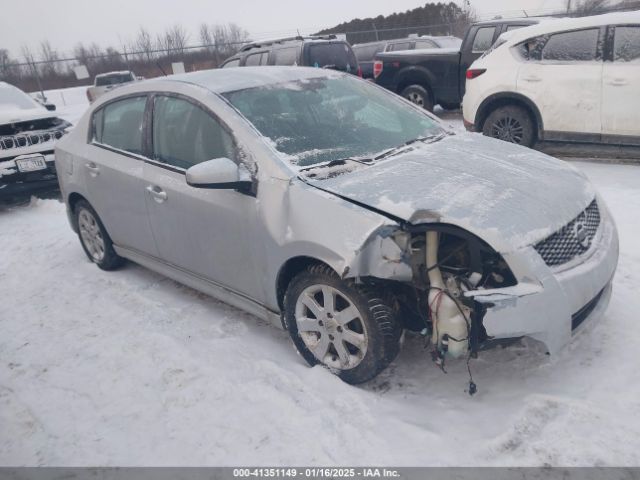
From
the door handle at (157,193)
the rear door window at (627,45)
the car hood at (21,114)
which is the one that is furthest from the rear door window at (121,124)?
the rear door window at (627,45)

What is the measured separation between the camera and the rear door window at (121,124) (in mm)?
3822

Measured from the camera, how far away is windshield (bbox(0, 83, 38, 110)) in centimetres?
Answer: 760

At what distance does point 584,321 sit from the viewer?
8.52 ft

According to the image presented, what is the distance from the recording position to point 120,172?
387cm

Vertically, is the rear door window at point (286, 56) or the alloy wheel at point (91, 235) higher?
the rear door window at point (286, 56)

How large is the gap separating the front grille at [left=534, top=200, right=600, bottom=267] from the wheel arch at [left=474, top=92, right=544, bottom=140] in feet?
12.9

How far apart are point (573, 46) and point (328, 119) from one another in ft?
14.1

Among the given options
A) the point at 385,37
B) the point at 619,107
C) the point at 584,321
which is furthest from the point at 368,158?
the point at 385,37

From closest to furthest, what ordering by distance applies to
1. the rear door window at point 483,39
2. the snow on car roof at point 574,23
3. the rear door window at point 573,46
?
1. the snow on car roof at point 574,23
2. the rear door window at point 573,46
3. the rear door window at point 483,39

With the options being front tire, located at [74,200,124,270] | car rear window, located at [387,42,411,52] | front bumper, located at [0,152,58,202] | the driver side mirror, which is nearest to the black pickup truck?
car rear window, located at [387,42,411,52]

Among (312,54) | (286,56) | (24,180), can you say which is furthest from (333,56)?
(24,180)

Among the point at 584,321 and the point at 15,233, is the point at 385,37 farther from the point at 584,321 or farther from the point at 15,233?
the point at 584,321

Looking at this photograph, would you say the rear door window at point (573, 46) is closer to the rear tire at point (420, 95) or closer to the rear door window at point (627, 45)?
the rear door window at point (627, 45)

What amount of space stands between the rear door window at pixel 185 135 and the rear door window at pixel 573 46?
15.9ft
